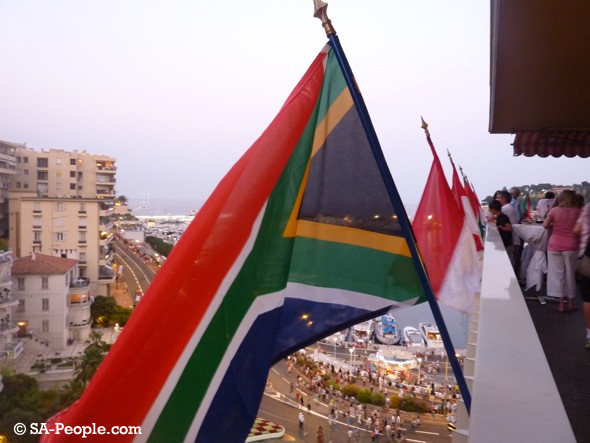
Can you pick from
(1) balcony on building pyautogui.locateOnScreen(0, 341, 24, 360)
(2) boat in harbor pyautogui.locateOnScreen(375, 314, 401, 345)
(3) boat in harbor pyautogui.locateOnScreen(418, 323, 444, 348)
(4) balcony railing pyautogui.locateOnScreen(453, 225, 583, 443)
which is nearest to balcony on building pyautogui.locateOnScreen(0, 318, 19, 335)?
(1) balcony on building pyautogui.locateOnScreen(0, 341, 24, 360)

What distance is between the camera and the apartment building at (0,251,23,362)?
18.1m

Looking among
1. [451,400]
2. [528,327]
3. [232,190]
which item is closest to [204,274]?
[232,190]

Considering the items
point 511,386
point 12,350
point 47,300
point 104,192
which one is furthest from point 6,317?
point 511,386

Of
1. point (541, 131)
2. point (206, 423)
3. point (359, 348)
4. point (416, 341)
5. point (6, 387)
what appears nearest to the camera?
point (206, 423)

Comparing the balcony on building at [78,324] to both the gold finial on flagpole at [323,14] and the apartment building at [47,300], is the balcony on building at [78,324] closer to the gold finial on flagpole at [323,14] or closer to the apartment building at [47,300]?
the apartment building at [47,300]

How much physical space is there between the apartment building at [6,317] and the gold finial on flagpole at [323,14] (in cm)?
1999

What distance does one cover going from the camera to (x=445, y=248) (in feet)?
13.2

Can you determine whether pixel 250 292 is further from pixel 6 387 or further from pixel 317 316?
pixel 6 387

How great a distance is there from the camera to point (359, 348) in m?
27.5

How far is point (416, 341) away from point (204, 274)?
101 ft

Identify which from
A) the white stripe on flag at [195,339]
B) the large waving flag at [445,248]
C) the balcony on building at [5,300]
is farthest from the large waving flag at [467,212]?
the balcony on building at [5,300]

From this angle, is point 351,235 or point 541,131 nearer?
point 351,235

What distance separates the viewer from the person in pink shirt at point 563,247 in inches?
138

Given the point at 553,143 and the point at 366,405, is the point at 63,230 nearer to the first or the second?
the point at 366,405
